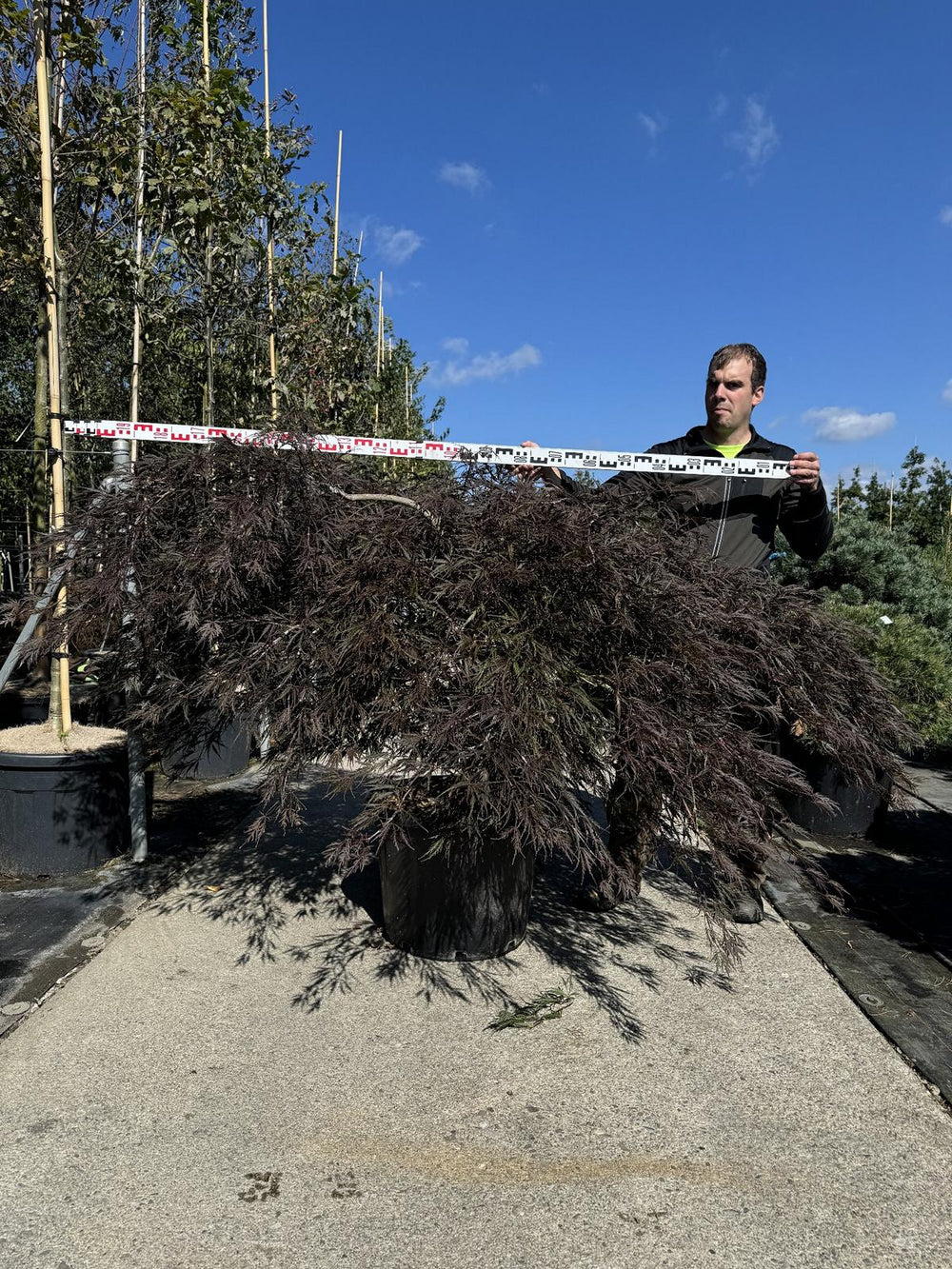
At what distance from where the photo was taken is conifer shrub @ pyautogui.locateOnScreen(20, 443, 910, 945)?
227 centimetres

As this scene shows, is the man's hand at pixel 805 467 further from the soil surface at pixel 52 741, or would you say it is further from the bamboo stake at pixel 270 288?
the bamboo stake at pixel 270 288

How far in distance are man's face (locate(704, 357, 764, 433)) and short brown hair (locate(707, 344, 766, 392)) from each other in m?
0.01

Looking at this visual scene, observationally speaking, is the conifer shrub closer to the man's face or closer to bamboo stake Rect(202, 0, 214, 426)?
the man's face

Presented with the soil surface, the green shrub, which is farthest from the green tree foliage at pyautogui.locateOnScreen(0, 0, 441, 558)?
→ the green shrub

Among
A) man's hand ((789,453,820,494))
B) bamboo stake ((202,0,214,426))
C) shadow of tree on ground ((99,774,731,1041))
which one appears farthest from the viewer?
bamboo stake ((202,0,214,426))

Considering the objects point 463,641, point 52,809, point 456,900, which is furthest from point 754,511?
point 52,809

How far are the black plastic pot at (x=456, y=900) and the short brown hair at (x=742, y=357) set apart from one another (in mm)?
2137

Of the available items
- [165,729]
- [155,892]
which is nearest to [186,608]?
[165,729]

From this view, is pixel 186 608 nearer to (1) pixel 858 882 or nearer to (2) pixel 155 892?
(2) pixel 155 892

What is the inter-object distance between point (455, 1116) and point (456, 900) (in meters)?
0.88

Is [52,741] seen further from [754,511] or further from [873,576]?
[873,576]

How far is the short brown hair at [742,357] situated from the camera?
3.43 metres

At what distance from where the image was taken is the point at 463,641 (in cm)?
230

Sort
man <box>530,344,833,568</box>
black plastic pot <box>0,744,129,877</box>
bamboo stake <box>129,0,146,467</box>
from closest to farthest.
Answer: man <box>530,344,833,568</box>
black plastic pot <box>0,744,129,877</box>
bamboo stake <box>129,0,146,467</box>
